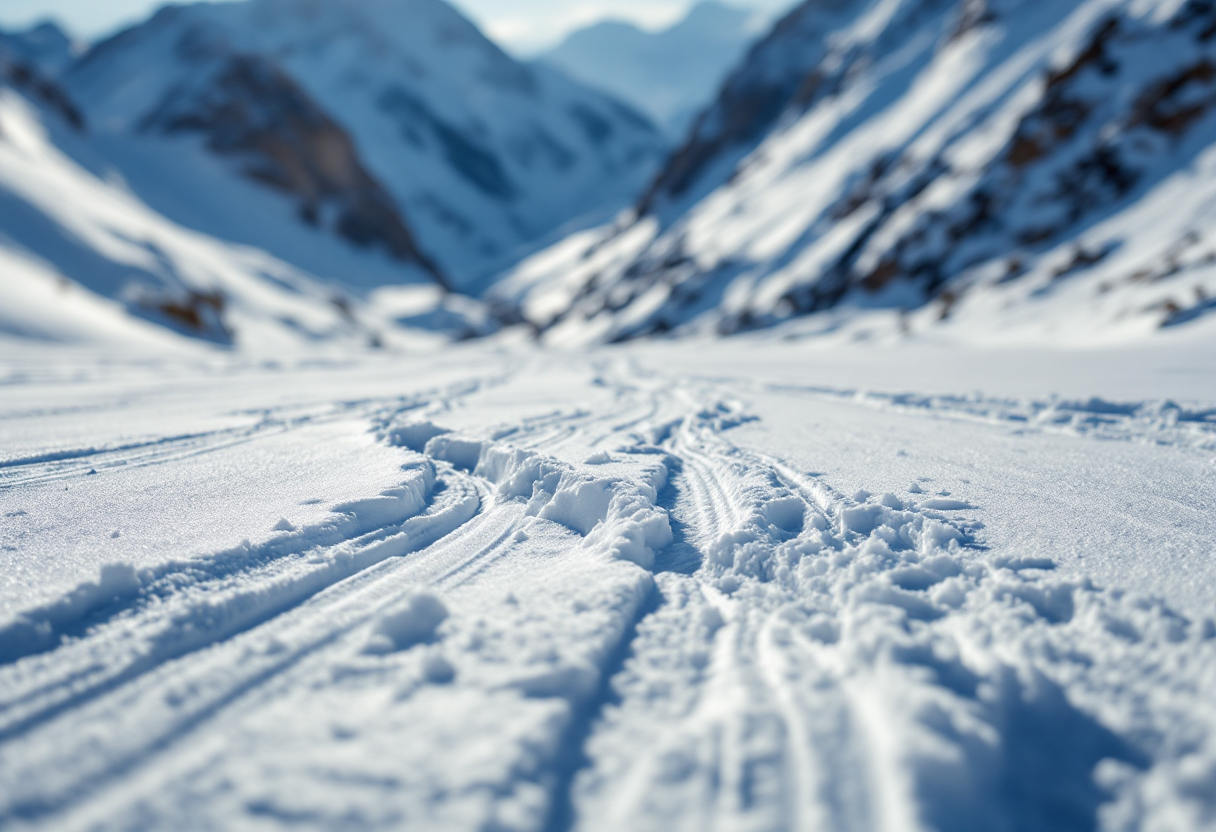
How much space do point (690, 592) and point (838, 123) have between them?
28726mm

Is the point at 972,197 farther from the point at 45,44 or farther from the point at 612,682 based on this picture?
the point at 45,44

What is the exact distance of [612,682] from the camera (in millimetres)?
1659

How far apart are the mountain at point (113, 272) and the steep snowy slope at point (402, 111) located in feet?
26.8

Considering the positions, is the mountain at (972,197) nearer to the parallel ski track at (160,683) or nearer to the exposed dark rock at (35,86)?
the parallel ski track at (160,683)

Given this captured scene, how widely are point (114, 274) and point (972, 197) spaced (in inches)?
782

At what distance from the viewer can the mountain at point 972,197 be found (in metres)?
11.4

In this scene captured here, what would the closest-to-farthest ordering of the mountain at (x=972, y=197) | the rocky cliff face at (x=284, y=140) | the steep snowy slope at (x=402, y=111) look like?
the mountain at (x=972, y=197)
the rocky cliff face at (x=284, y=140)
the steep snowy slope at (x=402, y=111)

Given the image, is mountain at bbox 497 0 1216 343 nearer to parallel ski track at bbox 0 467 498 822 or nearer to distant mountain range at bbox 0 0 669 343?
parallel ski track at bbox 0 467 498 822

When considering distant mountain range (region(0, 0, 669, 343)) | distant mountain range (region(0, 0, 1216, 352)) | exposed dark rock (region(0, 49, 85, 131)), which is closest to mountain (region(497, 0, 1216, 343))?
distant mountain range (region(0, 0, 1216, 352))

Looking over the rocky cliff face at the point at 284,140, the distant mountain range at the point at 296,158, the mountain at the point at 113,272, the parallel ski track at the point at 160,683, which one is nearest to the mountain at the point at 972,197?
the mountain at the point at 113,272

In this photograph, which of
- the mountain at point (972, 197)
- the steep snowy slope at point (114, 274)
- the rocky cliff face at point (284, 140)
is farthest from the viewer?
the rocky cliff face at point (284, 140)

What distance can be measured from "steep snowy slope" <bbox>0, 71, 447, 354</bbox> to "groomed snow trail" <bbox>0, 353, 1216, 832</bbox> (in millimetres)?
12329

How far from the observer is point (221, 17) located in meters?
80.4

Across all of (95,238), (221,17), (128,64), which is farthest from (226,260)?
(221,17)
